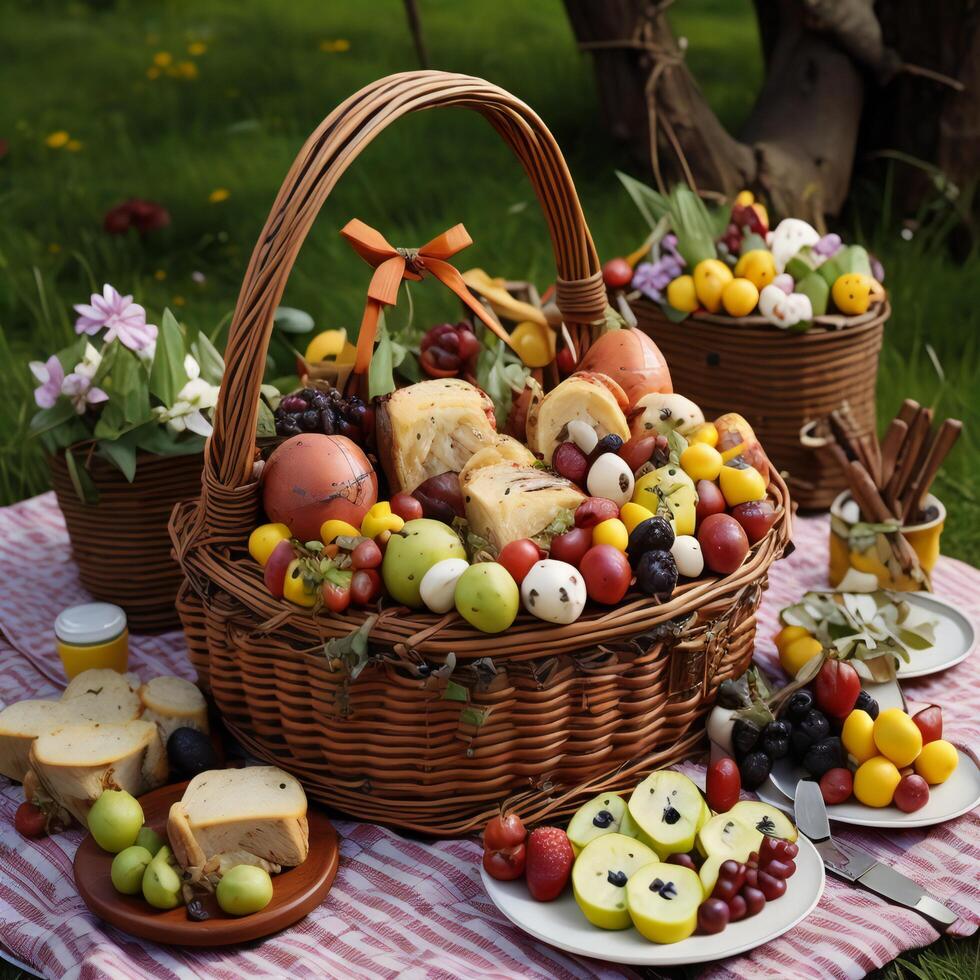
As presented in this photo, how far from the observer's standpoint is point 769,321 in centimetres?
346

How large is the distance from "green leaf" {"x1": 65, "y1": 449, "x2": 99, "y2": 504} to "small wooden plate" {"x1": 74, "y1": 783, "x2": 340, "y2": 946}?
0.90 m

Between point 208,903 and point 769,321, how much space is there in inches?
85.3

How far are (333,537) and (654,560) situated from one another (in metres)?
0.58

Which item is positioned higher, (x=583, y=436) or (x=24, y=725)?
(x=583, y=436)

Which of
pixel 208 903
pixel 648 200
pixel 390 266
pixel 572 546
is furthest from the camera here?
pixel 648 200

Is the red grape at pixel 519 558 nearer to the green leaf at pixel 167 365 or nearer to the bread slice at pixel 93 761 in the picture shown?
the bread slice at pixel 93 761

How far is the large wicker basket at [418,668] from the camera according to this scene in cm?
213

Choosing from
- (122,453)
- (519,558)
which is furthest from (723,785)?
(122,453)

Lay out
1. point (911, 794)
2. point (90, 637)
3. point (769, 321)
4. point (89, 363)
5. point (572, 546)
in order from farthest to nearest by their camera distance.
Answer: point (769, 321) → point (89, 363) → point (90, 637) → point (911, 794) → point (572, 546)

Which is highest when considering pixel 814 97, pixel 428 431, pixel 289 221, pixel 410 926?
pixel 289 221

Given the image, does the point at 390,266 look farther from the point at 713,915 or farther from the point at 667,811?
the point at 713,915

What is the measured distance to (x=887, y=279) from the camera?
199 inches

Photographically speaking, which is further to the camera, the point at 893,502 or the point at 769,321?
the point at 769,321

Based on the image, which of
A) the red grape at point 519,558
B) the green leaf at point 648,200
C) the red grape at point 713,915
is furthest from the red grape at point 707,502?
the green leaf at point 648,200
